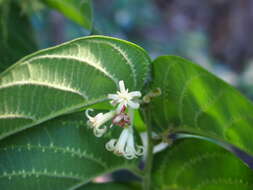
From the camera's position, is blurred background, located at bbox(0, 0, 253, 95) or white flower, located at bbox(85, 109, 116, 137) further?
blurred background, located at bbox(0, 0, 253, 95)

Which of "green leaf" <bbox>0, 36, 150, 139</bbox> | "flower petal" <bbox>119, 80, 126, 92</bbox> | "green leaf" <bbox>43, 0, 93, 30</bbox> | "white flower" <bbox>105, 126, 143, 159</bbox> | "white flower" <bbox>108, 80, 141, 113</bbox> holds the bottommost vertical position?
"white flower" <bbox>105, 126, 143, 159</bbox>

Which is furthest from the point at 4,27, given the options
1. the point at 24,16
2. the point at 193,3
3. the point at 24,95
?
the point at 193,3

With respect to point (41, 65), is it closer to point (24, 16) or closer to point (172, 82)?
point (172, 82)

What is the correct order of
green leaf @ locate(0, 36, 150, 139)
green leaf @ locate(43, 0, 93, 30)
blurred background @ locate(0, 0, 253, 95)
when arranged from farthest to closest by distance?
1. blurred background @ locate(0, 0, 253, 95)
2. green leaf @ locate(43, 0, 93, 30)
3. green leaf @ locate(0, 36, 150, 139)

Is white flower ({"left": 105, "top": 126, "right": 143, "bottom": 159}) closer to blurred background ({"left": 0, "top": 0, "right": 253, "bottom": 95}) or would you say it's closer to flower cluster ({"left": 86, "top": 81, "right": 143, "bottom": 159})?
flower cluster ({"left": 86, "top": 81, "right": 143, "bottom": 159})

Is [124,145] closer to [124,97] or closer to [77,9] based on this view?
[124,97]

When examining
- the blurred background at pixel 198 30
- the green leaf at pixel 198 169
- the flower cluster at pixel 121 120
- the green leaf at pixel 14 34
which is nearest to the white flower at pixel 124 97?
the flower cluster at pixel 121 120

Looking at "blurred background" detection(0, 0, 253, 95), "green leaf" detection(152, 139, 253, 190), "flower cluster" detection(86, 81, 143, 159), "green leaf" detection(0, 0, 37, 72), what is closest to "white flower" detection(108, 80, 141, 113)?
"flower cluster" detection(86, 81, 143, 159)
